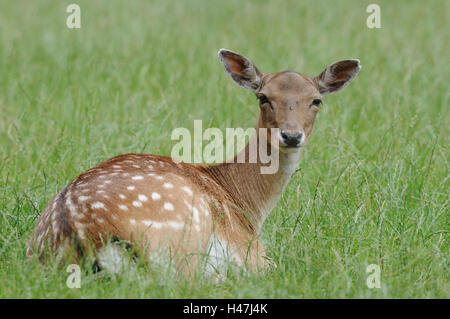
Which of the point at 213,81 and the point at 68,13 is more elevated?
the point at 68,13

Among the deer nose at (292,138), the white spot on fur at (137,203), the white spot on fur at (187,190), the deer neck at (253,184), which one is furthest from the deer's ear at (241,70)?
the white spot on fur at (137,203)

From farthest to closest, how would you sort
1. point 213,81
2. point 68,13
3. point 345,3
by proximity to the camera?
point 345,3
point 68,13
point 213,81

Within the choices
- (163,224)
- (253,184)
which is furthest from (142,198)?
(253,184)

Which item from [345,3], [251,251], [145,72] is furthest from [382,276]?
[345,3]

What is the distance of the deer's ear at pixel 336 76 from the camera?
241 inches

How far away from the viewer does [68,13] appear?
39.7 ft

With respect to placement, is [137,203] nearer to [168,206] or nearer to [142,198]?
[142,198]

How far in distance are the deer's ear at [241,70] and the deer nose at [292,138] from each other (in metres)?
0.83

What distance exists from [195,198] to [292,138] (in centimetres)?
76

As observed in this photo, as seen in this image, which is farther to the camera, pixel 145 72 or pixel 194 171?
pixel 145 72

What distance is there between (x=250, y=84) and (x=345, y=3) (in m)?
7.66

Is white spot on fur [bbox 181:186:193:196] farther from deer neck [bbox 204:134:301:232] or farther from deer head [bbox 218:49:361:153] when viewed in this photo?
deer neck [bbox 204:134:301:232]

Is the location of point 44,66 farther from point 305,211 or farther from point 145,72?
point 305,211

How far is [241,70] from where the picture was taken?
6.20 meters
